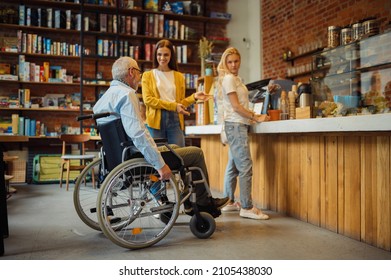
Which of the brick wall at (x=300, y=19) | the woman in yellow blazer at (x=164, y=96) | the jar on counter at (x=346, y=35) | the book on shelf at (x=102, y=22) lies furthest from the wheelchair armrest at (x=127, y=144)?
the book on shelf at (x=102, y=22)

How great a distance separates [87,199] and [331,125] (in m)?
2.47

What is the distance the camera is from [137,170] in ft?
7.12

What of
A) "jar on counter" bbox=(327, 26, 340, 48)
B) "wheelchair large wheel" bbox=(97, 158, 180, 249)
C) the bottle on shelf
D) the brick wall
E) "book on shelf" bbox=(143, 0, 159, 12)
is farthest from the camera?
"book on shelf" bbox=(143, 0, 159, 12)

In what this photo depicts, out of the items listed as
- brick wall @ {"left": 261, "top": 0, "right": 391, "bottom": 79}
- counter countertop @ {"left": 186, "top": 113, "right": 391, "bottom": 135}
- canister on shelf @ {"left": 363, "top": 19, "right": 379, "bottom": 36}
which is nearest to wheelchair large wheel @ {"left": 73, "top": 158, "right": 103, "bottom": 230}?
counter countertop @ {"left": 186, "top": 113, "right": 391, "bottom": 135}

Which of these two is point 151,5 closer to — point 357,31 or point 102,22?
point 102,22

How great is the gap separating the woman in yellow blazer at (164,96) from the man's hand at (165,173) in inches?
30.2

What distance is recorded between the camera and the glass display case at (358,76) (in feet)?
8.36

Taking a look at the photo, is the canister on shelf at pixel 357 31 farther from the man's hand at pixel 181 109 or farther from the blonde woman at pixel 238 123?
the man's hand at pixel 181 109

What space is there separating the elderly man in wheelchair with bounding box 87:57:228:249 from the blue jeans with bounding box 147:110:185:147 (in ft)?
1.81

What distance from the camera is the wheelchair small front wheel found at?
7.61ft

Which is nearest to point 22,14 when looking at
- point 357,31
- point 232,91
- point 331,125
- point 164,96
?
point 164,96

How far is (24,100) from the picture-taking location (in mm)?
5754

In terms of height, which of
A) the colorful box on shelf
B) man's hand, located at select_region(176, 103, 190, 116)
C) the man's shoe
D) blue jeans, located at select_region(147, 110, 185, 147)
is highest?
the colorful box on shelf

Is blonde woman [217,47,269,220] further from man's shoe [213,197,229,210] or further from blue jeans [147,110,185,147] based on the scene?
man's shoe [213,197,229,210]
